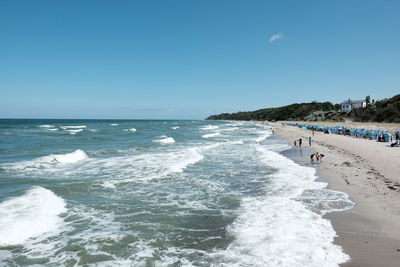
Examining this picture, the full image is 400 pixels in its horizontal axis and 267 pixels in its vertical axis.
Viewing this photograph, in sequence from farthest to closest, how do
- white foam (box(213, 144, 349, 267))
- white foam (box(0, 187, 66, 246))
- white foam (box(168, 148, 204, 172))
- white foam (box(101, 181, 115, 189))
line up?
white foam (box(168, 148, 204, 172)), white foam (box(101, 181, 115, 189)), white foam (box(0, 187, 66, 246)), white foam (box(213, 144, 349, 267))

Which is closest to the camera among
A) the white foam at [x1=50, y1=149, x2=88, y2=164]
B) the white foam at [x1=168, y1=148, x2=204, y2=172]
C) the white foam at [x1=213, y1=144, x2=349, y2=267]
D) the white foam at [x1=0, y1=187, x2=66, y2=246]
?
the white foam at [x1=213, y1=144, x2=349, y2=267]

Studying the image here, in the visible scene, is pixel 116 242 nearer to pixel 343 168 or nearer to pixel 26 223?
→ pixel 26 223

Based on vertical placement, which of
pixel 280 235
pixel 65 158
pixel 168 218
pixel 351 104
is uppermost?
pixel 351 104

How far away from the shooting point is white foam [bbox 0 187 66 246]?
25.2ft

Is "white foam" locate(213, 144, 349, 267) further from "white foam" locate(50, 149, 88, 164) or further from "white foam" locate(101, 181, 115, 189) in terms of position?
"white foam" locate(50, 149, 88, 164)

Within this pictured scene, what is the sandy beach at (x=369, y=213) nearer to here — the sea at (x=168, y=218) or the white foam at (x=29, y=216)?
the sea at (x=168, y=218)

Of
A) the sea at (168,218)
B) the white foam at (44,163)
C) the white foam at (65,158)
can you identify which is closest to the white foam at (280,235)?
the sea at (168,218)

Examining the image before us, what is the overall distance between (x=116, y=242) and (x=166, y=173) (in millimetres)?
8548

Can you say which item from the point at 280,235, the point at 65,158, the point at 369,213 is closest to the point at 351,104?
the point at 65,158

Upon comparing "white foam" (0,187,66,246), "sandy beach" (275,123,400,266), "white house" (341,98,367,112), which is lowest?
"white foam" (0,187,66,246)

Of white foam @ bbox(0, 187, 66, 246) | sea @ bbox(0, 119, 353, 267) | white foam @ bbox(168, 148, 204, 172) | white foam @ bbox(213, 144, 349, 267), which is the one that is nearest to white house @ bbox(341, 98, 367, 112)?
white foam @ bbox(168, 148, 204, 172)

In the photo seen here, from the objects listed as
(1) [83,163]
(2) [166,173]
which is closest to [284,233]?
(2) [166,173]

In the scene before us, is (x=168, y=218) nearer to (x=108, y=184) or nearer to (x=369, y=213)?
(x=108, y=184)

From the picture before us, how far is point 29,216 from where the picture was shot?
29.2 ft
